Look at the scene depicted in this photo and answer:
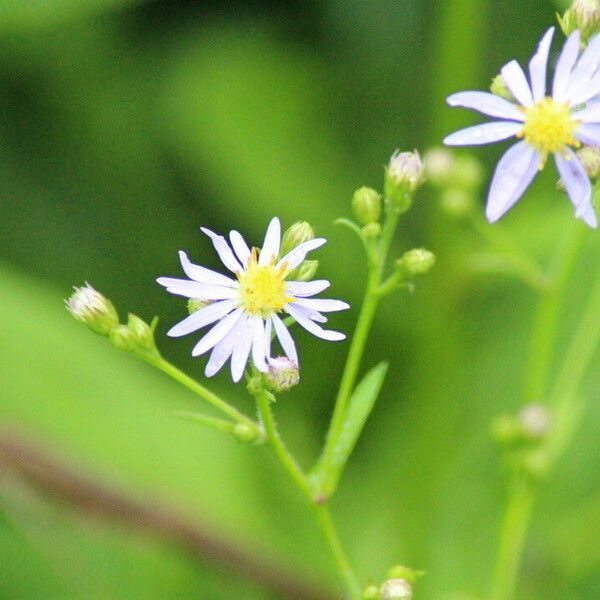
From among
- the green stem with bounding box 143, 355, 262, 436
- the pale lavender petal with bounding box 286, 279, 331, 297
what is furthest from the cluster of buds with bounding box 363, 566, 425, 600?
the pale lavender petal with bounding box 286, 279, 331, 297

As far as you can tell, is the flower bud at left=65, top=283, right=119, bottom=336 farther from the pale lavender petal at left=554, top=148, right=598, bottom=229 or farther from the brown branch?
the brown branch

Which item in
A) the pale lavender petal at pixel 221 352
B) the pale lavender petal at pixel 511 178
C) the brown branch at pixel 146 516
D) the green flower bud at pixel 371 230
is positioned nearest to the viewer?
the pale lavender petal at pixel 221 352

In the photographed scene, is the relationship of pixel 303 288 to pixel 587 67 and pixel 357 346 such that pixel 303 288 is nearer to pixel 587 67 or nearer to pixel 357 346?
pixel 357 346

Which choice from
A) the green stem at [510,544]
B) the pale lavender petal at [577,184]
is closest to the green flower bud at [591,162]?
the pale lavender petal at [577,184]

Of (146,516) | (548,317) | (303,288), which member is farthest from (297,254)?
(146,516)

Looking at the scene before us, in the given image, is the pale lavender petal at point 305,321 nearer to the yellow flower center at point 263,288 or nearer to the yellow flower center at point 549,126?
the yellow flower center at point 263,288

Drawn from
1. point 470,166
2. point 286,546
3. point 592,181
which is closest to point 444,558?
point 286,546
